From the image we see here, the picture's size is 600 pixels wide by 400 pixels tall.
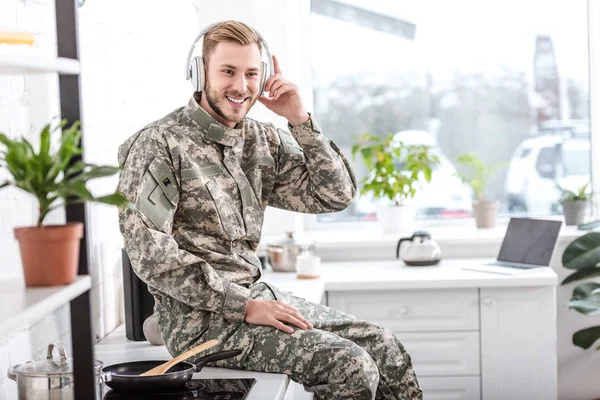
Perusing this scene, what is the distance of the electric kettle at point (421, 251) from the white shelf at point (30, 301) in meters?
2.43

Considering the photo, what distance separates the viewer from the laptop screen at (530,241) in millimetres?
3607

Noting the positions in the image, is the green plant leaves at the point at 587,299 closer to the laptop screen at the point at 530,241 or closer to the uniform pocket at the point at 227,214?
the laptop screen at the point at 530,241

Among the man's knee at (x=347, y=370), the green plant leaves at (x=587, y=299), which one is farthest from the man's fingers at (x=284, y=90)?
the green plant leaves at (x=587, y=299)

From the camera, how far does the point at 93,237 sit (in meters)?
2.70

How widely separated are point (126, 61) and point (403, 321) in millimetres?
1419

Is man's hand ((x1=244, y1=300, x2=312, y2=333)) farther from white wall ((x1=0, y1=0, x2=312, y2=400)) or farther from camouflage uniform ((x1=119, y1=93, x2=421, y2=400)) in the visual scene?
white wall ((x1=0, y1=0, x2=312, y2=400))

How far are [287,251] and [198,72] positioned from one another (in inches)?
54.8

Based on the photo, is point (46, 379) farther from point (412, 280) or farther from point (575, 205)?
point (575, 205)

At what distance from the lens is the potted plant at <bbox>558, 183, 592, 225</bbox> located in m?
4.05

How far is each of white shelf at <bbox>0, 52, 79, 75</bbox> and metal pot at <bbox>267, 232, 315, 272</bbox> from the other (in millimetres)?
2294

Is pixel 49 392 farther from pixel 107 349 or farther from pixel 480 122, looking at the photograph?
pixel 480 122

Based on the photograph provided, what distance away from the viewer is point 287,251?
3682mm

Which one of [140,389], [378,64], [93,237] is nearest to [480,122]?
[378,64]

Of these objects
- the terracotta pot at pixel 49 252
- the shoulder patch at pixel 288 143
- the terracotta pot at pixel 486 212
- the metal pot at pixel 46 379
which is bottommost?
the metal pot at pixel 46 379
